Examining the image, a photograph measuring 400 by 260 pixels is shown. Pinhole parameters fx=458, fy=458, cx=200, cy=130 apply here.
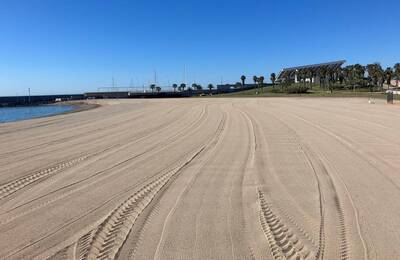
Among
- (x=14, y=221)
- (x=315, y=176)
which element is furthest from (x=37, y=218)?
(x=315, y=176)

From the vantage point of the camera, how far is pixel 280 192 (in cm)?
763

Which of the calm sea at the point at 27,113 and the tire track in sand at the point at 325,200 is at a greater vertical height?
the tire track in sand at the point at 325,200

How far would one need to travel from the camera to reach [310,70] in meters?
114

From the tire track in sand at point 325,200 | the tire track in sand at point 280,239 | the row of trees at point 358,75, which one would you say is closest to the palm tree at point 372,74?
the row of trees at point 358,75

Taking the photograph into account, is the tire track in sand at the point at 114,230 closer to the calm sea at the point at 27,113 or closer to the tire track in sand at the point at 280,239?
the tire track in sand at the point at 280,239

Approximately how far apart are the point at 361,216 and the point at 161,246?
2.85m

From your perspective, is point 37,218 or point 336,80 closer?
point 37,218

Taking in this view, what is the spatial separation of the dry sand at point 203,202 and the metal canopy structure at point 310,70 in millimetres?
95181

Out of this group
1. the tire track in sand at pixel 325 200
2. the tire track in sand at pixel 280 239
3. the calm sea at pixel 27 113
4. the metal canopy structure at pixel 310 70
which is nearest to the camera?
the tire track in sand at pixel 280 239

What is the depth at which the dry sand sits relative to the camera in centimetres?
511

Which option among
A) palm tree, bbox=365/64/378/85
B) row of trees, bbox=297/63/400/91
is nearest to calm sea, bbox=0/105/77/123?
row of trees, bbox=297/63/400/91

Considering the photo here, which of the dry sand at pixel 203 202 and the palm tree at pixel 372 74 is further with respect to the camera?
the palm tree at pixel 372 74

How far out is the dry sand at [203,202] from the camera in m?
5.11

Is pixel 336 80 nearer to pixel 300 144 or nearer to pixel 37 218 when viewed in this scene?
pixel 300 144
